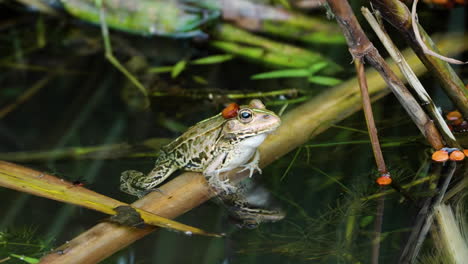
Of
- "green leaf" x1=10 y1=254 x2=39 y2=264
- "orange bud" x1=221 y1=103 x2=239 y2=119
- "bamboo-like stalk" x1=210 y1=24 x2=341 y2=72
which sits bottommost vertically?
"green leaf" x1=10 y1=254 x2=39 y2=264

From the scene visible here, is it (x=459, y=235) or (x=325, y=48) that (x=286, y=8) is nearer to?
(x=325, y=48)

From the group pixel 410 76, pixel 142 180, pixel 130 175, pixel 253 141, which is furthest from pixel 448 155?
pixel 130 175

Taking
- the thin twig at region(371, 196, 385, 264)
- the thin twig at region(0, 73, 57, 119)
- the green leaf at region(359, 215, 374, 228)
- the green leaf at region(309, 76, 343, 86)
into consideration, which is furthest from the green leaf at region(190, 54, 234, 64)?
the green leaf at region(359, 215, 374, 228)

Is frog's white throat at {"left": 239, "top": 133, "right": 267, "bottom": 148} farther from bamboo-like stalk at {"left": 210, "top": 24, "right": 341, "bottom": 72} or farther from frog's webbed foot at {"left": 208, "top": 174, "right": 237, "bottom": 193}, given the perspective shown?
bamboo-like stalk at {"left": 210, "top": 24, "right": 341, "bottom": 72}

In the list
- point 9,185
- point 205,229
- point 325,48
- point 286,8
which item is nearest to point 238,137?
point 205,229

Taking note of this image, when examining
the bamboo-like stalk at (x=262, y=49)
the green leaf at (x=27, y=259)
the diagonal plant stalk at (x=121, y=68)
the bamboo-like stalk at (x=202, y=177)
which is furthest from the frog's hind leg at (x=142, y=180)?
the bamboo-like stalk at (x=262, y=49)

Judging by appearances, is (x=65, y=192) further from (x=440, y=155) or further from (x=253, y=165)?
(x=440, y=155)
